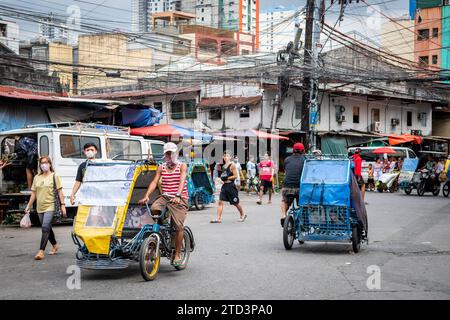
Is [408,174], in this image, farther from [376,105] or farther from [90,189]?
[90,189]

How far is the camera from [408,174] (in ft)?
93.8

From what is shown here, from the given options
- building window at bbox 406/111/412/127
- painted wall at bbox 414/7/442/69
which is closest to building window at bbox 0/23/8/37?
building window at bbox 406/111/412/127

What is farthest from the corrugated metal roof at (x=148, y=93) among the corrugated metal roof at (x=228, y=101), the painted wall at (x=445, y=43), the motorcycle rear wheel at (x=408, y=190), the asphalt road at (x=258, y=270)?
the painted wall at (x=445, y=43)

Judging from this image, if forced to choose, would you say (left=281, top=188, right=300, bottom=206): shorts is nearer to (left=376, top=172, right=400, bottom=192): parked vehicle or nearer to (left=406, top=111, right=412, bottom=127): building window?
(left=376, top=172, right=400, bottom=192): parked vehicle

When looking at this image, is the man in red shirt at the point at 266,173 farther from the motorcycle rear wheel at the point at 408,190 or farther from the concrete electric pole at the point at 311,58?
the motorcycle rear wheel at the point at 408,190

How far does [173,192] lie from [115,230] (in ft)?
3.45

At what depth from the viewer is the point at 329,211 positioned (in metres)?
10.8

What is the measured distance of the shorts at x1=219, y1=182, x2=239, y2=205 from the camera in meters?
16.0

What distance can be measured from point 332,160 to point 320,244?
5.67 ft

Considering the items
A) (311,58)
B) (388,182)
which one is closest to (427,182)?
(388,182)

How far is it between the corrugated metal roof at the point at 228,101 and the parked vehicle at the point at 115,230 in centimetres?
2835

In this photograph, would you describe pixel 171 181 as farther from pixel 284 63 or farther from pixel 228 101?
pixel 228 101

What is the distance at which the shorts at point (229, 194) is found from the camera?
16.0 m
